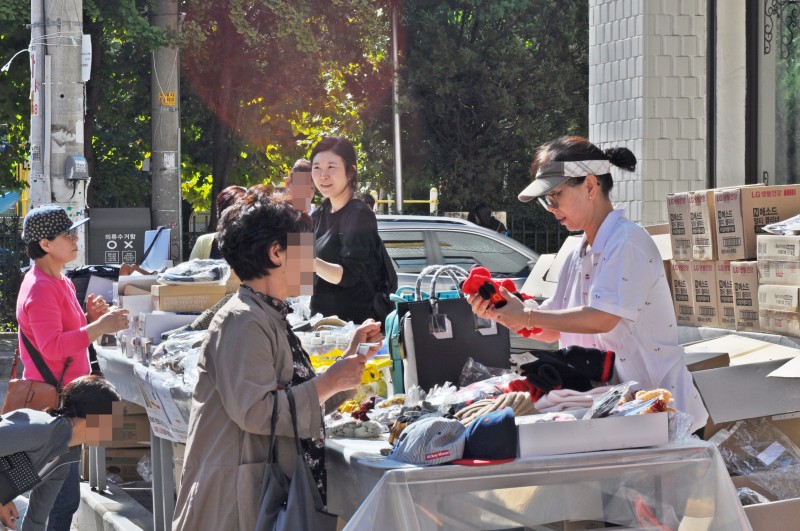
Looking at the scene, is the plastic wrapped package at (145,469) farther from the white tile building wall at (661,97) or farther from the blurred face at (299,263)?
the white tile building wall at (661,97)

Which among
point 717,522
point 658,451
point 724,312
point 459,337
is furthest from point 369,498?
point 724,312

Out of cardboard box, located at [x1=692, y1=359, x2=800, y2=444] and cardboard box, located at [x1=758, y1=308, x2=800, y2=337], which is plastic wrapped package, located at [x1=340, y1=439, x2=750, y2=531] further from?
cardboard box, located at [x1=758, y1=308, x2=800, y2=337]

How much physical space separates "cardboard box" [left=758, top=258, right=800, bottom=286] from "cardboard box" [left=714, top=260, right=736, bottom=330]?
0.31 meters

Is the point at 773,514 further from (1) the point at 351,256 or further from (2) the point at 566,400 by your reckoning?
(1) the point at 351,256

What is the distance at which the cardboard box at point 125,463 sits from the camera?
23.9 ft

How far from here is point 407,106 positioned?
88.8 feet

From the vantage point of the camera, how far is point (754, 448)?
4941 millimetres

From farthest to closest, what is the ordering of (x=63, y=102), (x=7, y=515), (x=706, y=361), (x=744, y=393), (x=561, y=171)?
(x=63, y=102), (x=706, y=361), (x=744, y=393), (x=7, y=515), (x=561, y=171)

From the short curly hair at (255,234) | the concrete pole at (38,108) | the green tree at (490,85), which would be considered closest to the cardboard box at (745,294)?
the short curly hair at (255,234)

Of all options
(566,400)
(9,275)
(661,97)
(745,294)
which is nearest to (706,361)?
(745,294)

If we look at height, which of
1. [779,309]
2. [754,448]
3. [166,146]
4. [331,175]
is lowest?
[754,448]

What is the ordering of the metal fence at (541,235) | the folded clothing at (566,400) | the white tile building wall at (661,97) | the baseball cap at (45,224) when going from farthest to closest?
the metal fence at (541,235)
the white tile building wall at (661,97)
the baseball cap at (45,224)
the folded clothing at (566,400)

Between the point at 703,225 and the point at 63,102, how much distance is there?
20.1 ft

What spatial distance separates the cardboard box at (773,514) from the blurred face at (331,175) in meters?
2.54
